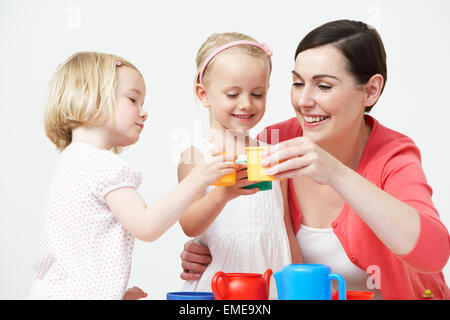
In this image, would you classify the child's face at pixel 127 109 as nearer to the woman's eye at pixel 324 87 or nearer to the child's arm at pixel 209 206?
the child's arm at pixel 209 206

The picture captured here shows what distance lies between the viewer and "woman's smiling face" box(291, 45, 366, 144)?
188cm

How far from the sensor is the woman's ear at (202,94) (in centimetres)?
212

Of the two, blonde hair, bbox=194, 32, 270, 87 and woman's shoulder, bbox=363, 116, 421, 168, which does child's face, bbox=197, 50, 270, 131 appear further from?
woman's shoulder, bbox=363, 116, 421, 168

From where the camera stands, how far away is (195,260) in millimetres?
1981

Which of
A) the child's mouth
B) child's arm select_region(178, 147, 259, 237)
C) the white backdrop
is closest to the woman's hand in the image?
child's arm select_region(178, 147, 259, 237)

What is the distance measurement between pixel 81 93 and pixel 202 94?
0.59 metres

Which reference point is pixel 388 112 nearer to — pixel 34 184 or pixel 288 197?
pixel 288 197

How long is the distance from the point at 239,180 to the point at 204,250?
0.46 meters

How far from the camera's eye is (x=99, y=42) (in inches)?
122

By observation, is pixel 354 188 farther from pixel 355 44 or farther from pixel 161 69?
pixel 161 69

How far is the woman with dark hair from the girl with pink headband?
9 cm
